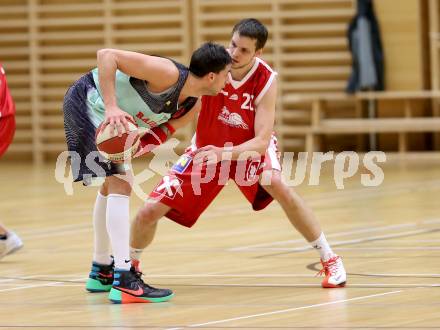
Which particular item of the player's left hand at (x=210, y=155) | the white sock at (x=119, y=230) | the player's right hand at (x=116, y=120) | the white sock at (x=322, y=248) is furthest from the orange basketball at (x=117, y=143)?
→ the white sock at (x=322, y=248)

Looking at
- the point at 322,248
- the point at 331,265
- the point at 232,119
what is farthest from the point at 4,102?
the point at 331,265

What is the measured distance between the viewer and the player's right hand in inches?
182

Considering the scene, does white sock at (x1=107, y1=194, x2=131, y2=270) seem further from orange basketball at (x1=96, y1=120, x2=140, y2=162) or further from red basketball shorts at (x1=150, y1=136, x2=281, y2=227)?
red basketball shorts at (x1=150, y1=136, x2=281, y2=227)

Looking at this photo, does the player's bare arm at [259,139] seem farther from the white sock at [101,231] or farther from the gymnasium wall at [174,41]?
the gymnasium wall at [174,41]

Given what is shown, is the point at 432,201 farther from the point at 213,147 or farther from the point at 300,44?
the point at 300,44

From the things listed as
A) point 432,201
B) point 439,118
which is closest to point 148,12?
point 439,118

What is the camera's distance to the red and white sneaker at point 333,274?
5117mm

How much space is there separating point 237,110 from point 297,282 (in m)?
0.92

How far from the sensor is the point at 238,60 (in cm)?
530

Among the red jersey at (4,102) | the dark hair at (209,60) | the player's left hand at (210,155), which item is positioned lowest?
the player's left hand at (210,155)

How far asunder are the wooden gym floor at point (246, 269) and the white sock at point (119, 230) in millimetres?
227

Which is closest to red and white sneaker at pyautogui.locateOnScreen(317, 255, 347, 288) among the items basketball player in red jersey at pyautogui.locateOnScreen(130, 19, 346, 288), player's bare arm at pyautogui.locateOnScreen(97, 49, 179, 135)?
basketball player in red jersey at pyautogui.locateOnScreen(130, 19, 346, 288)

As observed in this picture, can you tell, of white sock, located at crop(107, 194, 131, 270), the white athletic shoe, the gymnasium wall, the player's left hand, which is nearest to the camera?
white sock, located at crop(107, 194, 131, 270)

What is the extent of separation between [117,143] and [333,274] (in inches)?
49.4
